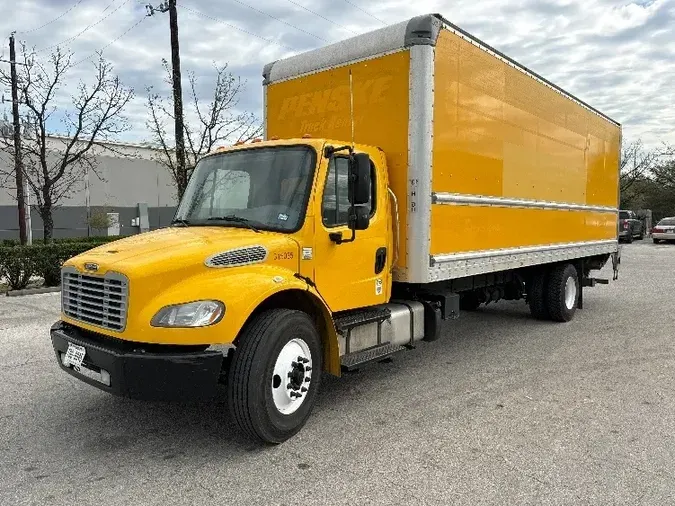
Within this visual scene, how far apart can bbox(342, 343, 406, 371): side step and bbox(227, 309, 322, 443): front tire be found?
40 cm

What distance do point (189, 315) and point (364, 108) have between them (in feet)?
9.59

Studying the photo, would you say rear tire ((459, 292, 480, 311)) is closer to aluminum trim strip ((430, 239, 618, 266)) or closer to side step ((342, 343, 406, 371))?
aluminum trim strip ((430, 239, 618, 266))

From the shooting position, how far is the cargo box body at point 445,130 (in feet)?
17.3

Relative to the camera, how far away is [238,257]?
4031 millimetres

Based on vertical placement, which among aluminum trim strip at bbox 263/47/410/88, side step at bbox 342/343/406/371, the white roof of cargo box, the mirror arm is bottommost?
side step at bbox 342/343/406/371

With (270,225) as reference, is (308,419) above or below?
below

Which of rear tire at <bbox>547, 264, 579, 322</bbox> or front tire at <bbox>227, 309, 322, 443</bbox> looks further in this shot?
rear tire at <bbox>547, 264, 579, 322</bbox>

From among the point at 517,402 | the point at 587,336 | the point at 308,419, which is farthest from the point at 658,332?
the point at 308,419

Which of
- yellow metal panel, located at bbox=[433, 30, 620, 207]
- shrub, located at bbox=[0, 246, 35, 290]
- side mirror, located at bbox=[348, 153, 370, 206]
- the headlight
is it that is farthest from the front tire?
shrub, located at bbox=[0, 246, 35, 290]

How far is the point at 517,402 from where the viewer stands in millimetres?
5043

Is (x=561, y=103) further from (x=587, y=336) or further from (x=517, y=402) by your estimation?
(x=517, y=402)

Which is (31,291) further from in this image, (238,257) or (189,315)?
(189,315)

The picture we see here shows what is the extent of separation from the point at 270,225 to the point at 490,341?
4.32 metres

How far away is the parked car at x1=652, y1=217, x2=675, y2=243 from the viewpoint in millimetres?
30908
